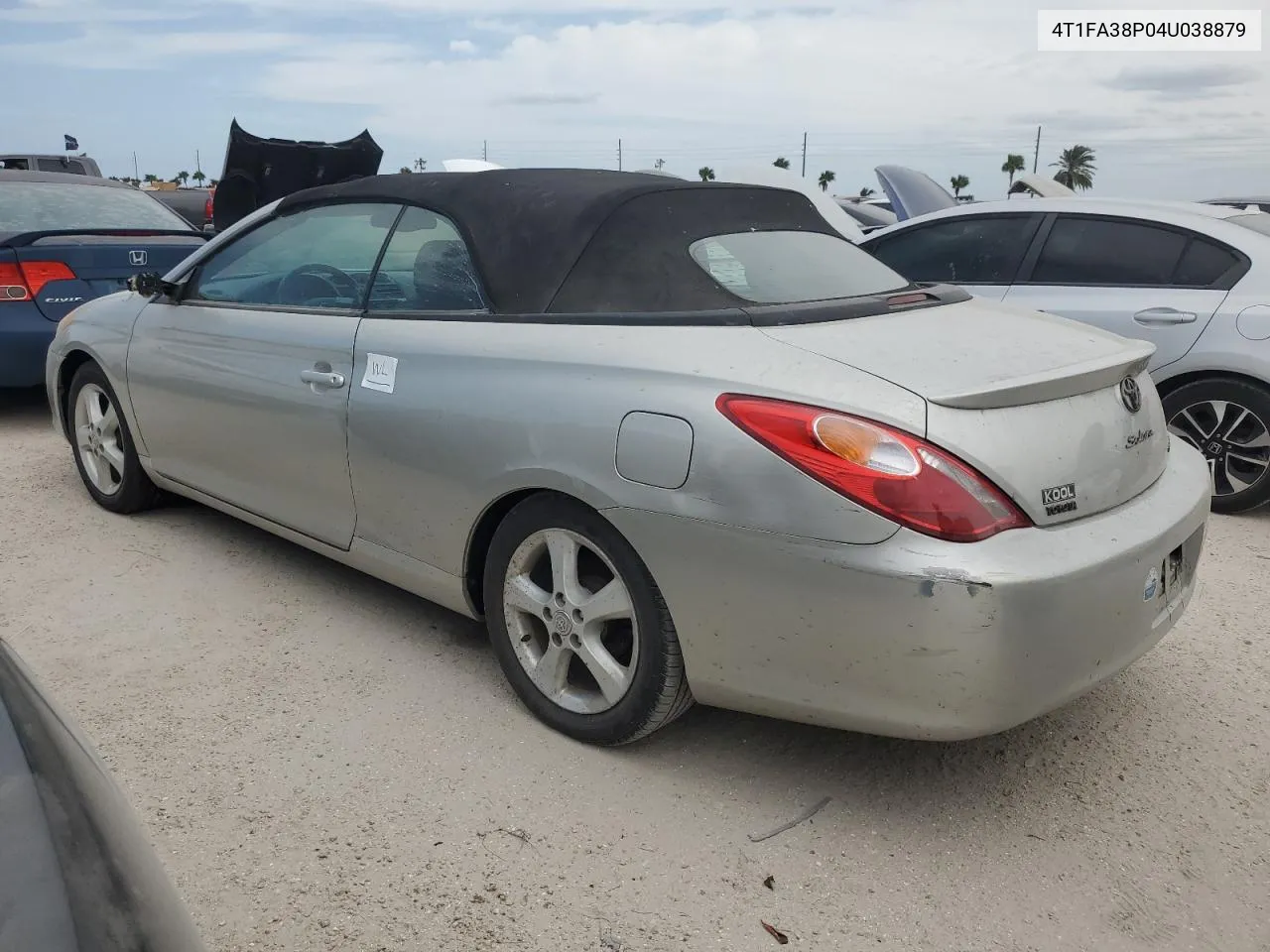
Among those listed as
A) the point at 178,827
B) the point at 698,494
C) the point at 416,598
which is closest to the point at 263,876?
the point at 178,827

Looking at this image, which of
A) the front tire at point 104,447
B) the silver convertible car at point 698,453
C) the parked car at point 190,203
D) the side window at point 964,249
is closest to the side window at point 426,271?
the silver convertible car at point 698,453

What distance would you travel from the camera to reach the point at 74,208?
7016 mm

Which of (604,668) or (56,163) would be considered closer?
(604,668)

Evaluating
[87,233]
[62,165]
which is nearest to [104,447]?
[87,233]

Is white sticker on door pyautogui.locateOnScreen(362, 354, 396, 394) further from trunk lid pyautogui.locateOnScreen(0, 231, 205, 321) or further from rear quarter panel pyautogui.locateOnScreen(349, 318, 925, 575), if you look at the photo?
trunk lid pyautogui.locateOnScreen(0, 231, 205, 321)

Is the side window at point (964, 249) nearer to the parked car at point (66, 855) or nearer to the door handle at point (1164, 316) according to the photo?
the door handle at point (1164, 316)

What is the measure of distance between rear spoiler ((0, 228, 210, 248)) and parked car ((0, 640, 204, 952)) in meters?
5.67

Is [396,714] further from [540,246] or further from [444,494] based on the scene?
[540,246]

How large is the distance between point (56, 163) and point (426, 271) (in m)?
16.8

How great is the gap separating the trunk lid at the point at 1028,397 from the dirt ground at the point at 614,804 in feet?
2.55

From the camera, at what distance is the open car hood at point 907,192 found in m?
7.27

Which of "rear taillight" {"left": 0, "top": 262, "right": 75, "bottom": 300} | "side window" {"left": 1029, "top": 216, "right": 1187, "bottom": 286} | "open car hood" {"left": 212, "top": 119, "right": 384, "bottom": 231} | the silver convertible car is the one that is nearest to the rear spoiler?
"rear taillight" {"left": 0, "top": 262, "right": 75, "bottom": 300}

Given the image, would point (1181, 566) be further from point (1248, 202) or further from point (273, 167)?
point (1248, 202)

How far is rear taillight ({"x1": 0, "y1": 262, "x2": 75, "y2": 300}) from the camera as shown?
6.09m
